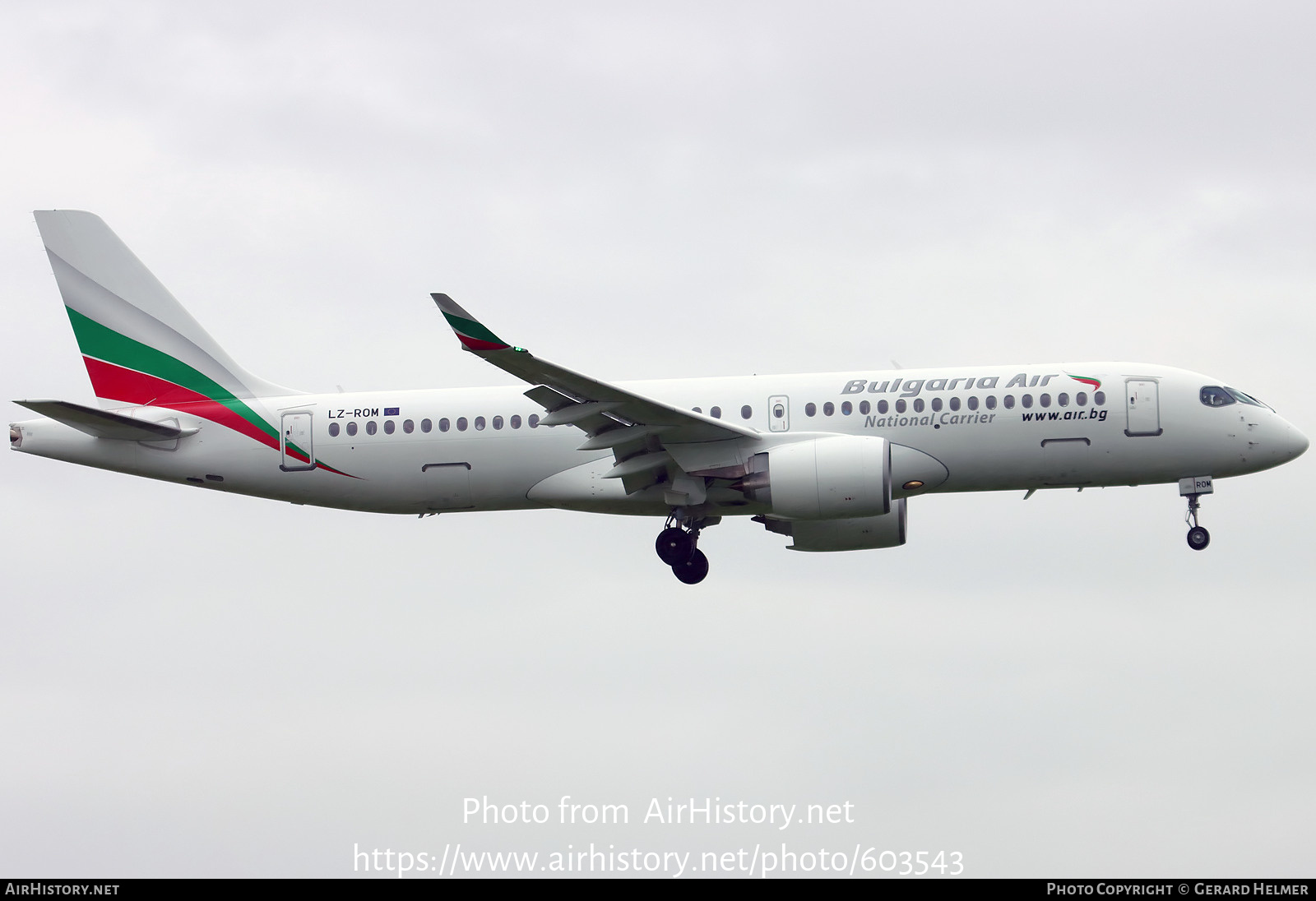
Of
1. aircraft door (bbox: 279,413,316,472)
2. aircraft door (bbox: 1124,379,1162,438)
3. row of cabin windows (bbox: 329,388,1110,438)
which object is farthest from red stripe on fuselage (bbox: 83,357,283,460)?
aircraft door (bbox: 1124,379,1162,438)

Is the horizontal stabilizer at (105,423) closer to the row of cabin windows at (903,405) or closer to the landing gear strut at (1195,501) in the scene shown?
the row of cabin windows at (903,405)

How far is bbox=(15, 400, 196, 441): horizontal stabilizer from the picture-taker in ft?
120

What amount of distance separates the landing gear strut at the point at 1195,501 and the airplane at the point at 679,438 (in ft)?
0.12

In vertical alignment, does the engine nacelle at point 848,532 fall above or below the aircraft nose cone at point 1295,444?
below

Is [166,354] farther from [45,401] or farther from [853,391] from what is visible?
[853,391]

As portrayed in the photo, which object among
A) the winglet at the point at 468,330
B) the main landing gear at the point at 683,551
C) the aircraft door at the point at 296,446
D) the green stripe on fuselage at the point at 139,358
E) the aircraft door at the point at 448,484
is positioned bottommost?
the main landing gear at the point at 683,551

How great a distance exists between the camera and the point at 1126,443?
3544cm

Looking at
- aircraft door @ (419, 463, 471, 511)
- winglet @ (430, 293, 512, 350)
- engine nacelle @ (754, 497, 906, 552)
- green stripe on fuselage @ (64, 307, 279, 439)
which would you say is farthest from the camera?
engine nacelle @ (754, 497, 906, 552)

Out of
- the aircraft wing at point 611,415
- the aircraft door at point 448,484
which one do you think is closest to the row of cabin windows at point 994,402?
the aircraft wing at point 611,415

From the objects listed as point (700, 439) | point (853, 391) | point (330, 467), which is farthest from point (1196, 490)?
point (330, 467)

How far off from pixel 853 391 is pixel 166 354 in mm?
17045

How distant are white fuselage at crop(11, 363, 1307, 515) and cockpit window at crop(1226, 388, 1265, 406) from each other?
0.15 metres

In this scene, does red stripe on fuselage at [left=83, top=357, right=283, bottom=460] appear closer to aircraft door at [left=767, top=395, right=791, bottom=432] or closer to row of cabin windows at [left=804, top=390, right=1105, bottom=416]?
aircraft door at [left=767, top=395, right=791, bottom=432]

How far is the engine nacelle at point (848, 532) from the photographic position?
131 ft
